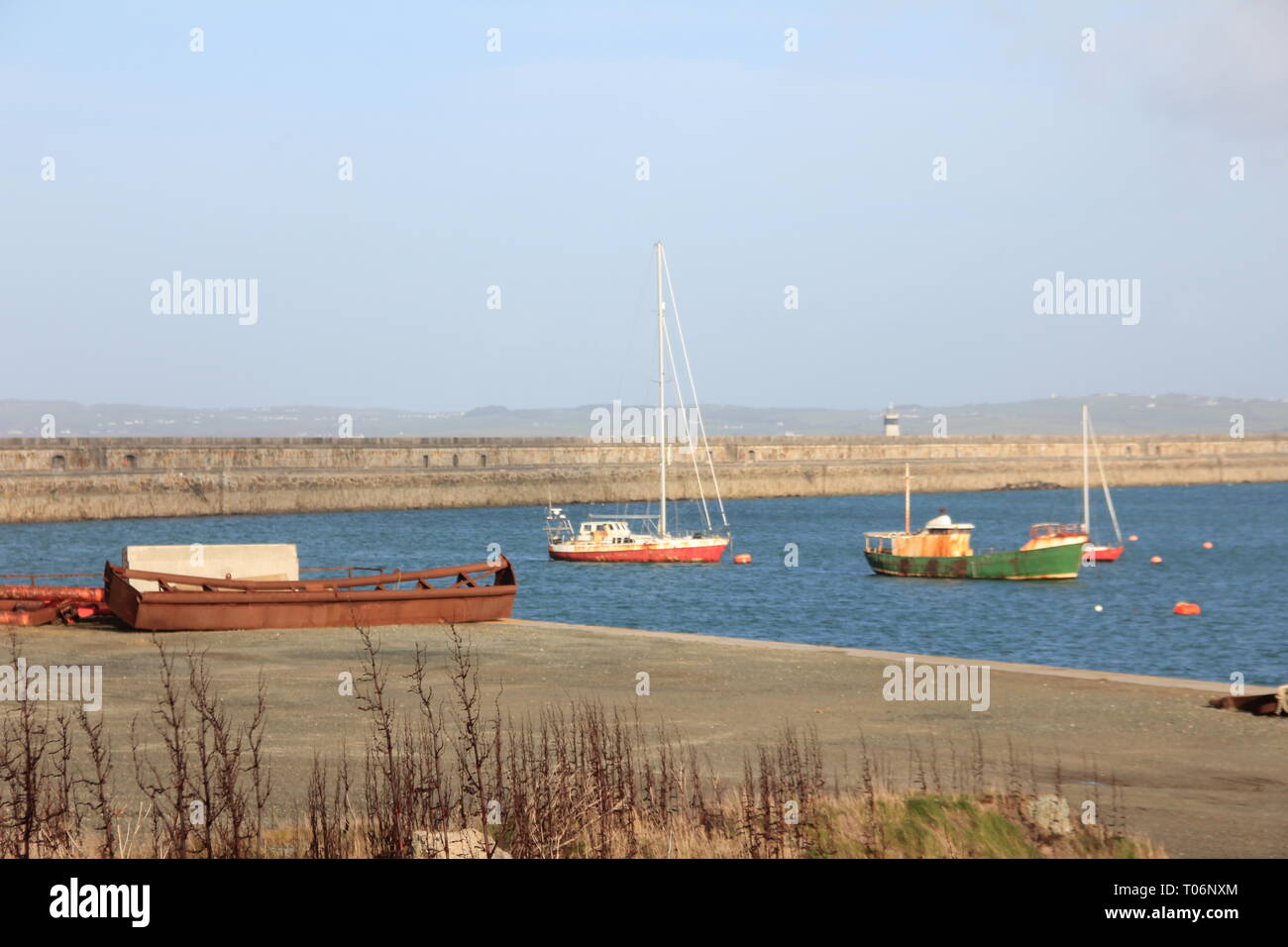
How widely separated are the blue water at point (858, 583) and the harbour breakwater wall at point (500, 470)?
1.60 meters

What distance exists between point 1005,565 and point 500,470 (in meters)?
58.0

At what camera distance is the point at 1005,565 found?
53969 millimetres

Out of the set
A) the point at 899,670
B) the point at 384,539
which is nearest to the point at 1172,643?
the point at 899,670

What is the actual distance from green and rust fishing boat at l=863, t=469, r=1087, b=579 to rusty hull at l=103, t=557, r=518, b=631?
97.8 feet

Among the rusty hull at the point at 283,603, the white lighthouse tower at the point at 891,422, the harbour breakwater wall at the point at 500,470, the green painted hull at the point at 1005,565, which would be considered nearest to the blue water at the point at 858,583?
the green painted hull at the point at 1005,565

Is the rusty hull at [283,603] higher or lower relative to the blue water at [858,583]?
higher

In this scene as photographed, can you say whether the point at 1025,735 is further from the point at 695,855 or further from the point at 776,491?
the point at 776,491

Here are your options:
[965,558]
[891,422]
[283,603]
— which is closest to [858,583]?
[965,558]

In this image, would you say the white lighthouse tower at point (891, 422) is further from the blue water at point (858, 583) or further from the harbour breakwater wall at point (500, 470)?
the blue water at point (858, 583)

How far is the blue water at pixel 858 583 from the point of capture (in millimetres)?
36938

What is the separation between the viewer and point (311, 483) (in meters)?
97.2

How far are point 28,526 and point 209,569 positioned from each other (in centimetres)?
6371

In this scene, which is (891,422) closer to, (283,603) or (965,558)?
(965,558)
